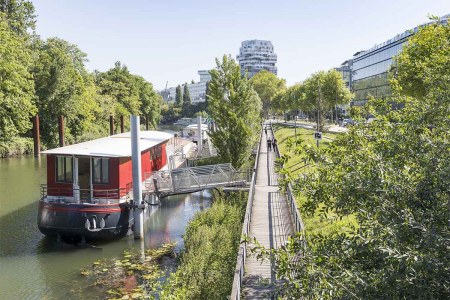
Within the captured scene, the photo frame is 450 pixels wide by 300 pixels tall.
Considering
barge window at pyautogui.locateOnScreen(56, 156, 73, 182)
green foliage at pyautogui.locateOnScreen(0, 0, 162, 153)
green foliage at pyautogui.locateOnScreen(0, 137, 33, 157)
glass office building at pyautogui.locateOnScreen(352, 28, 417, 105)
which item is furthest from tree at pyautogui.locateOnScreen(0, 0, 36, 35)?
glass office building at pyautogui.locateOnScreen(352, 28, 417, 105)

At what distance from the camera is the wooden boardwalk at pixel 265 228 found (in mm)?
10609

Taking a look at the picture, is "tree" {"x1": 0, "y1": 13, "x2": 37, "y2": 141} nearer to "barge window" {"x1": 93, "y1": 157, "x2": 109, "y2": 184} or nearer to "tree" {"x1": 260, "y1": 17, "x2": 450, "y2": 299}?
"barge window" {"x1": 93, "y1": 157, "x2": 109, "y2": 184}

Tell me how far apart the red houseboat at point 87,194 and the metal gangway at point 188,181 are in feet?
5.35

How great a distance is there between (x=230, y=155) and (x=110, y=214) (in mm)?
9744

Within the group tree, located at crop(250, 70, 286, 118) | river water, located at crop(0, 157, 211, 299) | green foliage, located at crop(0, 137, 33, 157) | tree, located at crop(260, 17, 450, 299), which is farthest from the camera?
tree, located at crop(250, 70, 286, 118)

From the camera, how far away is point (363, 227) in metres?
5.46

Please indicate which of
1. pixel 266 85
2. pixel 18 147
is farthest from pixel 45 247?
pixel 266 85

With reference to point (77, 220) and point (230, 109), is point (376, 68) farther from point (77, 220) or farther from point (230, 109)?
point (77, 220)

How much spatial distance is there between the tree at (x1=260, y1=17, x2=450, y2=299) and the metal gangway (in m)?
15.9

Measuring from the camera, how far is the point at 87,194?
768 inches

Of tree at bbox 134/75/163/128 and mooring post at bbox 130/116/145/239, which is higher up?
tree at bbox 134/75/163/128

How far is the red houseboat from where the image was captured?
712 inches

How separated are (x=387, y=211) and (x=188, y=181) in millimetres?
17434

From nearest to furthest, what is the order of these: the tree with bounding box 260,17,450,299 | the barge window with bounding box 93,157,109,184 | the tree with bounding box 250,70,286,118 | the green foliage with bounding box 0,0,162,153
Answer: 1. the tree with bounding box 260,17,450,299
2. the barge window with bounding box 93,157,109,184
3. the green foliage with bounding box 0,0,162,153
4. the tree with bounding box 250,70,286,118
